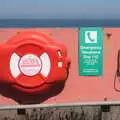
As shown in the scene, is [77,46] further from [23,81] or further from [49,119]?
[49,119]

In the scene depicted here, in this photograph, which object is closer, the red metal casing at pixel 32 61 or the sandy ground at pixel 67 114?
the red metal casing at pixel 32 61

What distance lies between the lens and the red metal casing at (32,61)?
442cm

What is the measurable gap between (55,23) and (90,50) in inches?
15.3

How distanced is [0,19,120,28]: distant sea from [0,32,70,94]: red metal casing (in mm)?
87

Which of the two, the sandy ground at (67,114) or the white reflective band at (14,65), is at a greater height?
the white reflective band at (14,65)

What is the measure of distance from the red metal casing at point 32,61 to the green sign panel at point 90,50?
0.16 metres

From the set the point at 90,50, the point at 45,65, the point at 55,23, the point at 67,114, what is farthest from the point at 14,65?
the point at 67,114

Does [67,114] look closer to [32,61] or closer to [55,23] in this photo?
[32,61]

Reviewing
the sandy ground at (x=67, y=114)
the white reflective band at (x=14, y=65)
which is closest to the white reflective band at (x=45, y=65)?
the white reflective band at (x=14, y=65)

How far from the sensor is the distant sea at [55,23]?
4453 millimetres

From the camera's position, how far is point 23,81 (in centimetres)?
445

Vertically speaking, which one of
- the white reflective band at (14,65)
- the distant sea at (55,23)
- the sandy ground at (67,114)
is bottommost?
the sandy ground at (67,114)

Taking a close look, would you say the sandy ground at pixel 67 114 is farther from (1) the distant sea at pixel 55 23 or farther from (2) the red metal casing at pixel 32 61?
(1) the distant sea at pixel 55 23

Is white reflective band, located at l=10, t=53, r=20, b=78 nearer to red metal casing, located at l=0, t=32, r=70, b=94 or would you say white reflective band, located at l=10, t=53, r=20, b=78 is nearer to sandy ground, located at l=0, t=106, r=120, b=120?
red metal casing, located at l=0, t=32, r=70, b=94
